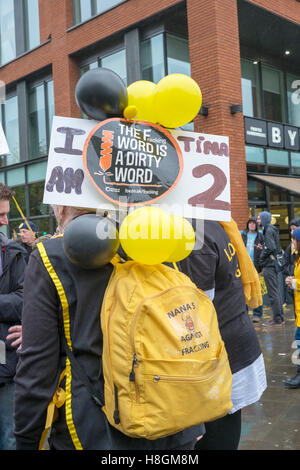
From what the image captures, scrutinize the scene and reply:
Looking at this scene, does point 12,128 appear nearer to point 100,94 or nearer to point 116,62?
point 116,62

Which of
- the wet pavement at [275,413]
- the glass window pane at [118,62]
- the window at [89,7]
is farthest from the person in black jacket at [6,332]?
the window at [89,7]

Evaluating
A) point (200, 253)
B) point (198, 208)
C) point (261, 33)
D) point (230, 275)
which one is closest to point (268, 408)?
point (230, 275)

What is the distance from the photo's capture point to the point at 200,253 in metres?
2.04

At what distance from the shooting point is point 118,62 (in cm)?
1202

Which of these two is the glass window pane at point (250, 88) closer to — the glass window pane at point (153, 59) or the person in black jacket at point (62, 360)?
the glass window pane at point (153, 59)

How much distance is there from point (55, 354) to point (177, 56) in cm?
1067

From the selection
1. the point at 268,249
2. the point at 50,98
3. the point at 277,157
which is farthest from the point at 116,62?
the point at 268,249

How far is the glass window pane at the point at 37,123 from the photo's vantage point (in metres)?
14.5

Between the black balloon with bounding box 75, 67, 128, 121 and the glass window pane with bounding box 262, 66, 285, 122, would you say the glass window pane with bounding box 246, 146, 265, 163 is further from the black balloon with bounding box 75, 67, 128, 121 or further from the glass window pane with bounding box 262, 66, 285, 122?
Answer: the black balloon with bounding box 75, 67, 128, 121

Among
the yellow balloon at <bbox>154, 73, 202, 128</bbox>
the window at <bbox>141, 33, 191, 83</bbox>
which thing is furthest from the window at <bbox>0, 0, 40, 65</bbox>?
the yellow balloon at <bbox>154, 73, 202, 128</bbox>

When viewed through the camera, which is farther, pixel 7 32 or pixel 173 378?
pixel 7 32

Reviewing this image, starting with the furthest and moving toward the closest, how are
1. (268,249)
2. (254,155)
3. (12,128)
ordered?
(12,128) < (254,155) < (268,249)
